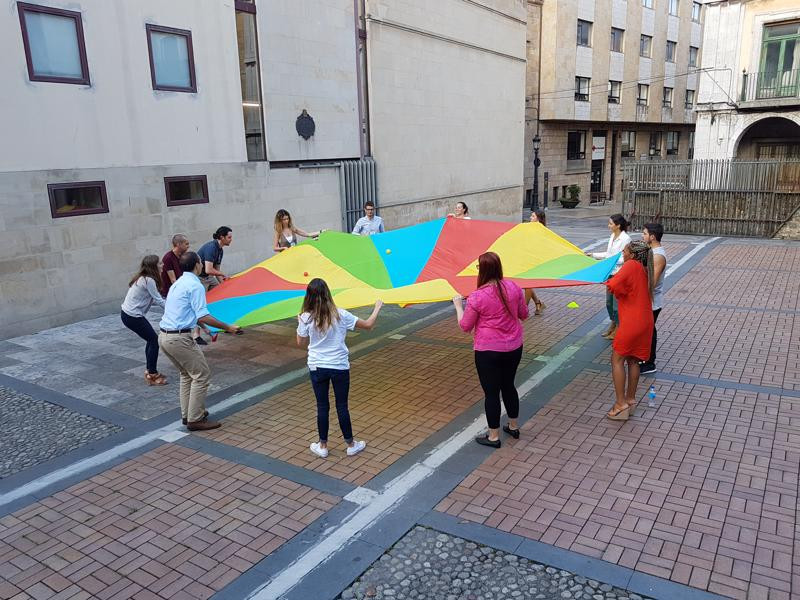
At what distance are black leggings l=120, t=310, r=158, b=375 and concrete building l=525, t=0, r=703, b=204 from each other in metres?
28.2

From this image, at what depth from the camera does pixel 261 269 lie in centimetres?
788

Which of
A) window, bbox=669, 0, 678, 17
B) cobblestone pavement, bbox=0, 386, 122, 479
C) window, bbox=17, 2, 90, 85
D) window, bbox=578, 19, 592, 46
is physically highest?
window, bbox=669, 0, 678, 17

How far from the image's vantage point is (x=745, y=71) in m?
21.6

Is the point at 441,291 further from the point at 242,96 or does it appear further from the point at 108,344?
the point at 242,96

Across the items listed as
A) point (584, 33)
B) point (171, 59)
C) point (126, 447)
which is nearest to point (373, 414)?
point (126, 447)

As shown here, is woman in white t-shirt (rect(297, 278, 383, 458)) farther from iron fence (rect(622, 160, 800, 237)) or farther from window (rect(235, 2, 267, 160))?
iron fence (rect(622, 160, 800, 237))

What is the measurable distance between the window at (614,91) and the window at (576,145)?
8.31ft

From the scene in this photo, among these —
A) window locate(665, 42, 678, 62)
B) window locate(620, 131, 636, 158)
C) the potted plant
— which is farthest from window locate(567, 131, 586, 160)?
window locate(665, 42, 678, 62)

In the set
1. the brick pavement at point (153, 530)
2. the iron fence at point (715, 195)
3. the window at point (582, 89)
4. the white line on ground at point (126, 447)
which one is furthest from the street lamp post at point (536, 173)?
the brick pavement at point (153, 530)

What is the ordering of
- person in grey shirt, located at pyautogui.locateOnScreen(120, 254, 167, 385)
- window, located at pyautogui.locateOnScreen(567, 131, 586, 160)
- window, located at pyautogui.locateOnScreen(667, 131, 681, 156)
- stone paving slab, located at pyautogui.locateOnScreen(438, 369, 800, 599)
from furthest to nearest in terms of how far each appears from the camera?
window, located at pyautogui.locateOnScreen(667, 131, 681, 156) → window, located at pyautogui.locateOnScreen(567, 131, 586, 160) → person in grey shirt, located at pyautogui.locateOnScreen(120, 254, 167, 385) → stone paving slab, located at pyautogui.locateOnScreen(438, 369, 800, 599)

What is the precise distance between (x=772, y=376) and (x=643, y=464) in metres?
3.06

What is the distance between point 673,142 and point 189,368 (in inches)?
1821

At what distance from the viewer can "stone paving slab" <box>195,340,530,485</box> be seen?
5578 millimetres

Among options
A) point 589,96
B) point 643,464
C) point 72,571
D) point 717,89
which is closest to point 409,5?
point 717,89
